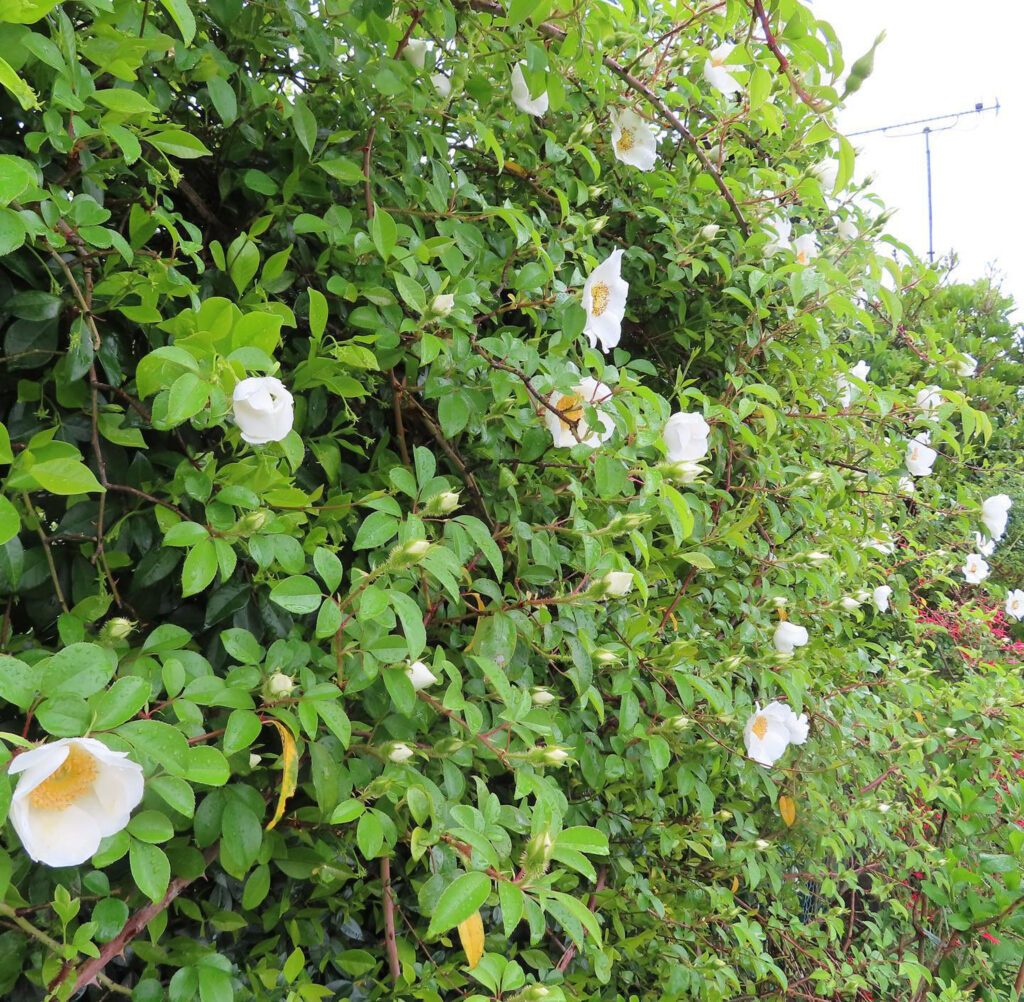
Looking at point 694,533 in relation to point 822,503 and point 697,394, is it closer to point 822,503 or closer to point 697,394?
point 697,394

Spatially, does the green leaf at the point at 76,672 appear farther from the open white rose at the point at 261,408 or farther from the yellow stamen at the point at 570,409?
the yellow stamen at the point at 570,409

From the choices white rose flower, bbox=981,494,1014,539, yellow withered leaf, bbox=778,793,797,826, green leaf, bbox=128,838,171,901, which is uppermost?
white rose flower, bbox=981,494,1014,539

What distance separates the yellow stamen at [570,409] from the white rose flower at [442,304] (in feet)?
0.65

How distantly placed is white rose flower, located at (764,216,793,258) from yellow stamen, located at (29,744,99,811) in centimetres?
139

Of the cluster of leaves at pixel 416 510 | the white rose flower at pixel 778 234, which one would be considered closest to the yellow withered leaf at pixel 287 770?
the cluster of leaves at pixel 416 510

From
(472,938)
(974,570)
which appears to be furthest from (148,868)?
(974,570)

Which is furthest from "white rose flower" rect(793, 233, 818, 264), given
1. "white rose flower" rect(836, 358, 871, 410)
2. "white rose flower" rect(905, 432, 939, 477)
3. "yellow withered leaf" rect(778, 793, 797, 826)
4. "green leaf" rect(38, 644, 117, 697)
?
"green leaf" rect(38, 644, 117, 697)

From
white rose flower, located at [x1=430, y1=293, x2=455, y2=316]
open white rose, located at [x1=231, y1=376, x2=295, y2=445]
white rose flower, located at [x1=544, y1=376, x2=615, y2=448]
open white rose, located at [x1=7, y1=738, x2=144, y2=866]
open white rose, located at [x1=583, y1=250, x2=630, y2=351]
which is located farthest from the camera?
open white rose, located at [x1=583, y1=250, x2=630, y2=351]

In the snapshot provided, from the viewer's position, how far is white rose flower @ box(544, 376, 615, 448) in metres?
0.99

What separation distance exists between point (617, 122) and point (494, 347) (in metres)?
0.61

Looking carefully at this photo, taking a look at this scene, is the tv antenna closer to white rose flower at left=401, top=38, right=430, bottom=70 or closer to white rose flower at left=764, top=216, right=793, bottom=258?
A: white rose flower at left=764, top=216, right=793, bottom=258

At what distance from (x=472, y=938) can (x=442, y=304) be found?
0.67 metres

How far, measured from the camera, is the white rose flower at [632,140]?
4.32ft

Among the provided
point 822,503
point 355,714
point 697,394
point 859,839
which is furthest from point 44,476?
point 859,839
